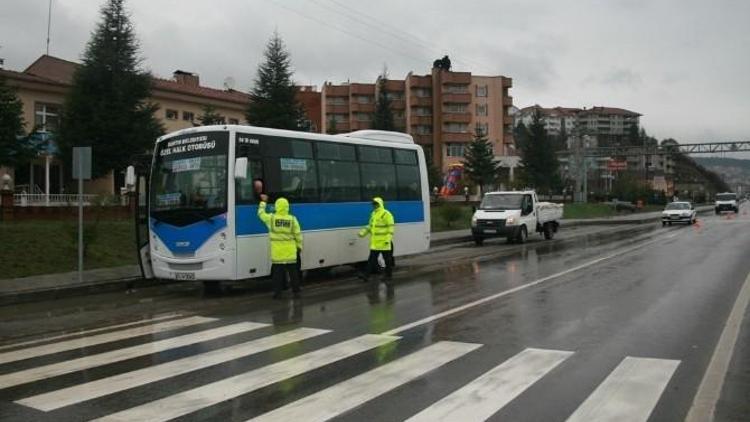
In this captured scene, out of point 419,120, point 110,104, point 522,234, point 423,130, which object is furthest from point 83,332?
point 423,130

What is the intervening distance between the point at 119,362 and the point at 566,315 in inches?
237

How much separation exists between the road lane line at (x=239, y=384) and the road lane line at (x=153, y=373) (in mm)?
616

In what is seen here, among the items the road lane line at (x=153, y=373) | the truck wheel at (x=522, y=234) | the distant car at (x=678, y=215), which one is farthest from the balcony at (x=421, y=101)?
the road lane line at (x=153, y=373)

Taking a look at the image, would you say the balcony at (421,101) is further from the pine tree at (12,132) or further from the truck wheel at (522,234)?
the pine tree at (12,132)

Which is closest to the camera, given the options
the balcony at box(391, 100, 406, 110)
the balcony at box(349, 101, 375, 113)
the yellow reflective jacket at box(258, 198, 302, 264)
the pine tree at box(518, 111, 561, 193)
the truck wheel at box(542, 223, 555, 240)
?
the yellow reflective jacket at box(258, 198, 302, 264)

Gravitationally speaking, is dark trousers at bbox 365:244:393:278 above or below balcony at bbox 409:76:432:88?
below

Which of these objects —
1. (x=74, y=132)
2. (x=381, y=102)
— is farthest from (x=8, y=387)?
(x=381, y=102)

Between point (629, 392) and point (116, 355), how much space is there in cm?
537

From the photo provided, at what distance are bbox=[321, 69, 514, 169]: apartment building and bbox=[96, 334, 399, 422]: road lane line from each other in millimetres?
86794

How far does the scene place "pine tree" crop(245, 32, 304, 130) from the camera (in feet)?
147

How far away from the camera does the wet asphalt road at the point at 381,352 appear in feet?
17.9

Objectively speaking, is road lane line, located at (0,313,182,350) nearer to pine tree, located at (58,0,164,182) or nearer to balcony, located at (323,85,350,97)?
pine tree, located at (58,0,164,182)

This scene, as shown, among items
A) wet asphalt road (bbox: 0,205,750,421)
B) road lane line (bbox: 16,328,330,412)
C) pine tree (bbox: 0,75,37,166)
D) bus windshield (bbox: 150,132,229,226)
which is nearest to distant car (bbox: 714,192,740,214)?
wet asphalt road (bbox: 0,205,750,421)

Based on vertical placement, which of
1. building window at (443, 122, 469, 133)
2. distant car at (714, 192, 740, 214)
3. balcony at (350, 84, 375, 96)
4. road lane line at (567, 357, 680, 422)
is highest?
balcony at (350, 84, 375, 96)
